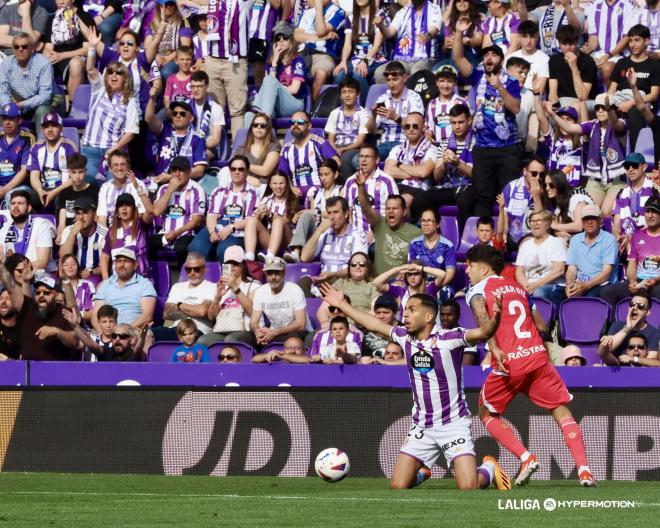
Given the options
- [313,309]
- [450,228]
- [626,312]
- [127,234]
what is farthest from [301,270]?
[626,312]

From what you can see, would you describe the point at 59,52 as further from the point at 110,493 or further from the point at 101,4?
the point at 110,493

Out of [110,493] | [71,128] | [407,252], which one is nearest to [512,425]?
[407,252]

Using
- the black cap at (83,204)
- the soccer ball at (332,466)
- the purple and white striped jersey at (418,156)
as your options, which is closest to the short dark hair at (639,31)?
the purple and white striped jersey at (418,156)

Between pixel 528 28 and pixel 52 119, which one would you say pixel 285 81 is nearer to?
pixel 52 119

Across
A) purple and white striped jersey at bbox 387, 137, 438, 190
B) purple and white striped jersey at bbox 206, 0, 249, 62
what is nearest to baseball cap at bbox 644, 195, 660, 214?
purple and white striped jersey at bbox 387, 137, 438, 190

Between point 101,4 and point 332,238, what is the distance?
7686 millimetres

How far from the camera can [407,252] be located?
16234 millimetres

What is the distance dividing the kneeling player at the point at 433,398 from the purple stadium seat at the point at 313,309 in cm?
504

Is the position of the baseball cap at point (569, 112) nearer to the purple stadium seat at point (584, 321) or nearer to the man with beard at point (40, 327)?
the purple stadium seat at point (584, 321)

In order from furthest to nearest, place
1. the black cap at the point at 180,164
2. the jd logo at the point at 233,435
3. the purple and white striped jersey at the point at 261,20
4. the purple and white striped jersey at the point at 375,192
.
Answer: the purple and white striped jersey at the point at 261,20 < the black cap at the point at 180,164 < the purple and white striped jersey at the point at 375,192 < the jd logo at the point at 233,435

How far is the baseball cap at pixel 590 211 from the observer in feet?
51.0

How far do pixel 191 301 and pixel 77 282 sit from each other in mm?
1752

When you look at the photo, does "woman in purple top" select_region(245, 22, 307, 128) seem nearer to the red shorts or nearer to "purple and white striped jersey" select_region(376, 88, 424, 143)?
"purple and white striped jersey" select_region(376, 88, 424, 143)

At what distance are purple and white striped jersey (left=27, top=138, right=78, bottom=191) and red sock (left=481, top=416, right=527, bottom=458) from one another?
932 centimetres
